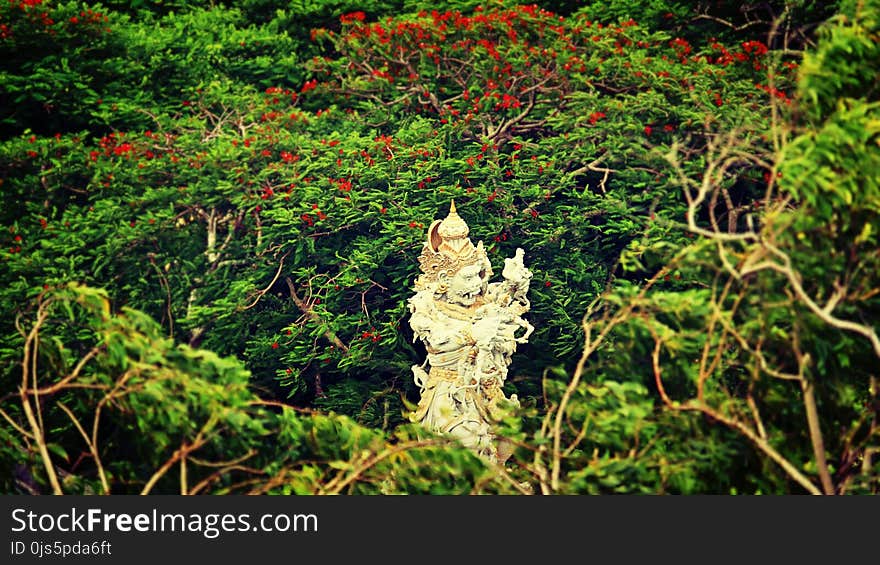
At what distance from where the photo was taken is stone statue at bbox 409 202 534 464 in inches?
465

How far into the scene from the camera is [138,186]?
14.0m

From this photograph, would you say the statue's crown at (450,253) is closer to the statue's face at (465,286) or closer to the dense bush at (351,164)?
the statue's face at (465,286)

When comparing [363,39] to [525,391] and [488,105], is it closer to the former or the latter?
[488,105]

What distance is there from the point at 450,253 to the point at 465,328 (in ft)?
2.81

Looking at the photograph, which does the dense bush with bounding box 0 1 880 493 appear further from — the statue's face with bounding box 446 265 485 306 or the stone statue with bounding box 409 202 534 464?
the statue's face with bounding box 446 265 485 306

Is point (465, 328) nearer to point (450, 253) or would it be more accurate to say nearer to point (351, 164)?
point (450, 253)

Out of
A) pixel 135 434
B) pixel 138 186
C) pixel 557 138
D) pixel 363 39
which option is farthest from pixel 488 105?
pixel 135 434

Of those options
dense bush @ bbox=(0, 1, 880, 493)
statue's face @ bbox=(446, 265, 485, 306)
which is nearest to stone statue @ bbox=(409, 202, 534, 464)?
statue's face @ bbox=(446, 265, 485, 306)

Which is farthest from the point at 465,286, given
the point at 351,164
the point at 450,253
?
the point at 351,164

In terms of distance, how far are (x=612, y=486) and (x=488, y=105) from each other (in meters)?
8.54

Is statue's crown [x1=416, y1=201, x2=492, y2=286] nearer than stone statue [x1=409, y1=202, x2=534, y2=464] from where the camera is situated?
No

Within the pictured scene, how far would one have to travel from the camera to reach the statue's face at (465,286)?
11828 mm

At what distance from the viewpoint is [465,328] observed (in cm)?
1181

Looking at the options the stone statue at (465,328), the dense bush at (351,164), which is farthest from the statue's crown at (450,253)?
the dense bush at (351,164)
